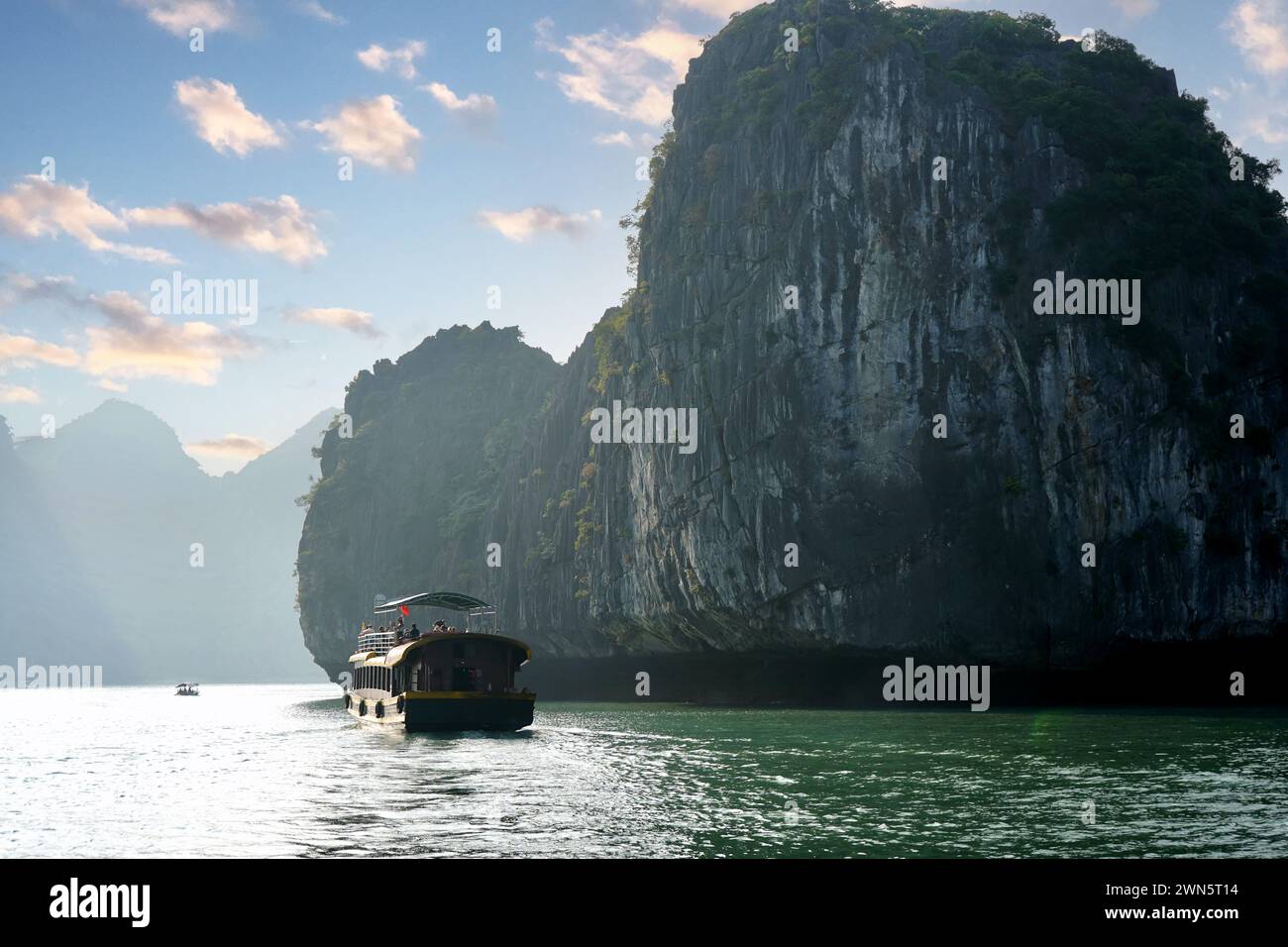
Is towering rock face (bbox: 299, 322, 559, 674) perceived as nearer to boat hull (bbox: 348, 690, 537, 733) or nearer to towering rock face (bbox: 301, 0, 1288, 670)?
towering rock face (bbox: 301, 0, 1288, 670)

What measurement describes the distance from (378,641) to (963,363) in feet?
112

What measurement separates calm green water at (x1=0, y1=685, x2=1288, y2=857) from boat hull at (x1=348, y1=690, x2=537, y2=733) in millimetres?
1431

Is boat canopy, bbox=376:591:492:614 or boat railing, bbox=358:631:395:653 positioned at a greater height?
boat canopy, bbox=376:591:492:614

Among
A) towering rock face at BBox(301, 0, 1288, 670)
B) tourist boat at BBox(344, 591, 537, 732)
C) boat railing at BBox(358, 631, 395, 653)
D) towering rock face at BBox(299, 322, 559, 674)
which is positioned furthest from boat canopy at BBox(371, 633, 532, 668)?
towering rock face at BBox(299, 322, 559, 674)

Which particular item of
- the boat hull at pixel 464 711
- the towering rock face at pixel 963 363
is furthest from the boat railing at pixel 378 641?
the towering rock face at pixel 963 363

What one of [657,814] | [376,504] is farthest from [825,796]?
[376,504]

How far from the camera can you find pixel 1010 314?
59.7m

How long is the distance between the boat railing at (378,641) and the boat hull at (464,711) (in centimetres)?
1052

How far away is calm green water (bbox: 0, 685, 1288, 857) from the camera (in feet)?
58.6

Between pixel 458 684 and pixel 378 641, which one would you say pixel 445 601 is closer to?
pixel 378 641

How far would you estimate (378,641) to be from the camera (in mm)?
57812

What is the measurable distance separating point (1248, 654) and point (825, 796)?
43.4 meters

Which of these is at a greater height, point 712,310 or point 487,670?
point 712,310

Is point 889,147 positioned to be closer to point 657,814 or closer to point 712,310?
point 712,310
